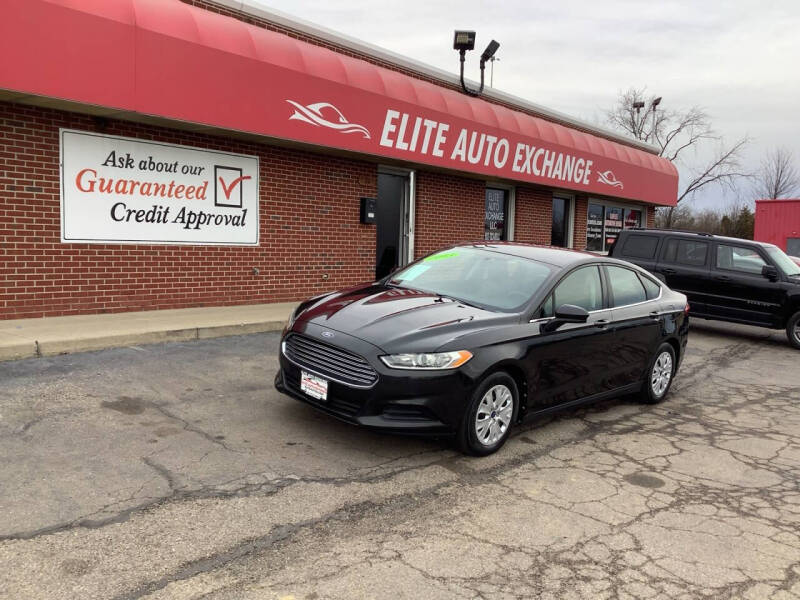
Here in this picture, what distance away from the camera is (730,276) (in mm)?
11070

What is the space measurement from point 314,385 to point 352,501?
1.06 metres

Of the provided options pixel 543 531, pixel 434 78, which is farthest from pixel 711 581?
pixel 434 78

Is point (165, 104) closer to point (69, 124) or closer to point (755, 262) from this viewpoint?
point (69, 124)

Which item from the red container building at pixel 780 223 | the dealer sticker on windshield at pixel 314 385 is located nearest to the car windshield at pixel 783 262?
the dealer sticker on windshield at pixel 314 385

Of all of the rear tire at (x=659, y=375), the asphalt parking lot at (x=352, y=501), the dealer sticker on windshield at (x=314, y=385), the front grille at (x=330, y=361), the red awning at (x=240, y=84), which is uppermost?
the red awning at (x=240, y=84)

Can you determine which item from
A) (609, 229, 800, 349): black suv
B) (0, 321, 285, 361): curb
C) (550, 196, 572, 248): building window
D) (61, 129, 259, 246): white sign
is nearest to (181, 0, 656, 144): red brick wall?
(61, 129, 259, 246): white sign

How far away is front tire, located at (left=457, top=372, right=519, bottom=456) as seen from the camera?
14.9 ft

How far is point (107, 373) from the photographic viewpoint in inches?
243

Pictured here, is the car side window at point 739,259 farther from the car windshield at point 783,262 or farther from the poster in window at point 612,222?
the poster in window at point 612,222

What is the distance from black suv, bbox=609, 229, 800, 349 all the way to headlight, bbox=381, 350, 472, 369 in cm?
847

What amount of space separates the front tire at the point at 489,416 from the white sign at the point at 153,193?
6.22 meters

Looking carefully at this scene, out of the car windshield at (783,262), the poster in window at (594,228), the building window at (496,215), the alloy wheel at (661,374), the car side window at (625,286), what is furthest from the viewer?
the poster in window at (594,228)

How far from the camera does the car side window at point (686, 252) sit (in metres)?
11.5

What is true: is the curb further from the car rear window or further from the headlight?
the car rear window
